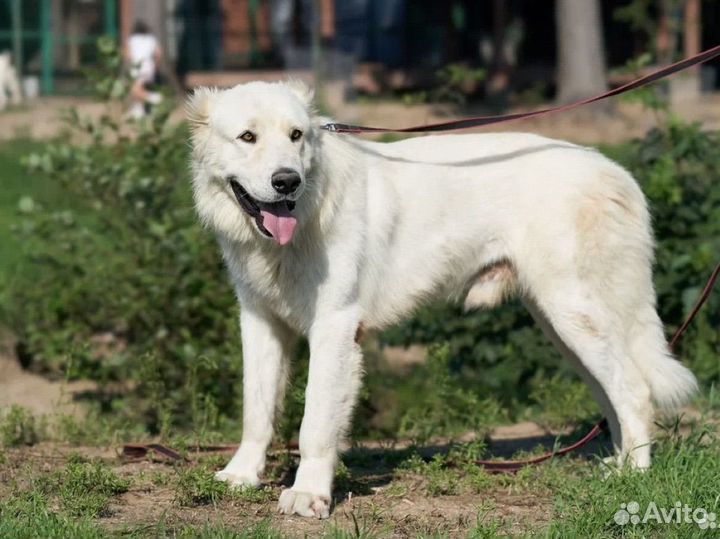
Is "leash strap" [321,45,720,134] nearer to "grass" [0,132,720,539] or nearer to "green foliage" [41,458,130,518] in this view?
"grass" [0,132,720,539]

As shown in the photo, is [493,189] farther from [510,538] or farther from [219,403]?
[219,403]

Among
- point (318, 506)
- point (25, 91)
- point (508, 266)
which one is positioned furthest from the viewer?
point (25, 91)

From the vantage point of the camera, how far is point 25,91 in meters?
23.2

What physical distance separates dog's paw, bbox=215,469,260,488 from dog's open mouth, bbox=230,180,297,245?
105 centimetres

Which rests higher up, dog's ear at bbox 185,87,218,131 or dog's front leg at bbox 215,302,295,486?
dog's ear at bbox 185,87,218,131

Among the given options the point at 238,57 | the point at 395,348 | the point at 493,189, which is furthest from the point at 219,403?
the point at 238,57

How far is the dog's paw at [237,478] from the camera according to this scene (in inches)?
195

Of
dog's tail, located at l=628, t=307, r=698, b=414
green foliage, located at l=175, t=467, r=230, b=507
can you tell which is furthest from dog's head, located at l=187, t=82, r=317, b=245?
dog's tail, located at l=628, t=307, r=698, b=414

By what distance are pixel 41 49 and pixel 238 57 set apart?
14.7 ft

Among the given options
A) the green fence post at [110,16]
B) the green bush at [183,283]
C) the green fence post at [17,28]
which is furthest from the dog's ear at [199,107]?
the green fence post at [110,16]

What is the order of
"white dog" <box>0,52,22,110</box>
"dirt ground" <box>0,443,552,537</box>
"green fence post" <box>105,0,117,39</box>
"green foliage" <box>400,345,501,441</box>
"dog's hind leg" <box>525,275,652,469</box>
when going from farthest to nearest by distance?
"green fence post" <box>105,0,117,39</box>, "white dog" <box>0,52,22,110</box>, "green foliage" <box>400,345,501,441</box>, "dog's hind leg" <box>525,275,652,469</box>, "dirt ground" <box>0,443,552,537</box>

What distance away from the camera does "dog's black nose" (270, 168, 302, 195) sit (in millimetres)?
4559

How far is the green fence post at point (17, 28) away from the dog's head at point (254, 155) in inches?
769

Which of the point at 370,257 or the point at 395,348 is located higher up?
the point at 370,257
